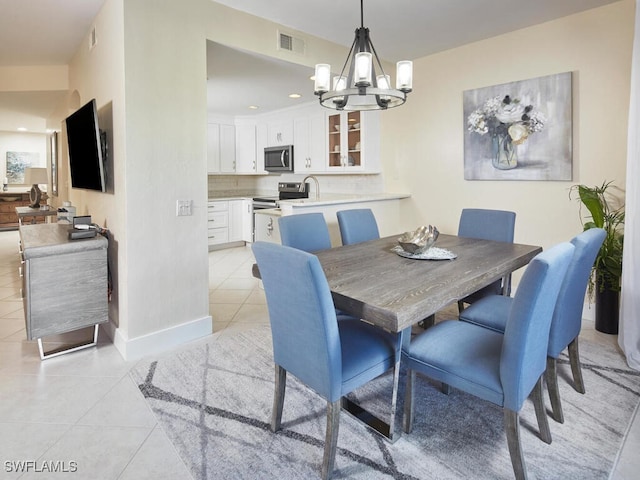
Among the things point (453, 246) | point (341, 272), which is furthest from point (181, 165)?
point (453, 246)

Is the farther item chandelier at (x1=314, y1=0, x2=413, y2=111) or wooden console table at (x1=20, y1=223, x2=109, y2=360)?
wooden console table at (x1=20, y1=223, x2=109, y2=360)

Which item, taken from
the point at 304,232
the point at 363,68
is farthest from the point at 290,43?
the point at 304,232

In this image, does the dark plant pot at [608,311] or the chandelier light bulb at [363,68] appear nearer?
the chandelier light bulb at [363,68]

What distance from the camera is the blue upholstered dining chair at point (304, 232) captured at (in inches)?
112

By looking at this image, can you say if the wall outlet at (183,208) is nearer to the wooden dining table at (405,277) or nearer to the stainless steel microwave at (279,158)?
the wooden dining table at (405,277)

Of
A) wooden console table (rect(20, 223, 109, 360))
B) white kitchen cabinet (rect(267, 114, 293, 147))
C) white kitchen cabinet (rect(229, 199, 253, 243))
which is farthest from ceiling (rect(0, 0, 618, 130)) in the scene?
white kitchen cabinet (rect(229, 199, 253, 243))

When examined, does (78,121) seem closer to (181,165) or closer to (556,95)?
(181,165)

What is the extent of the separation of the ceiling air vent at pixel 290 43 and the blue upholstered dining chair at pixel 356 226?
1503 mm

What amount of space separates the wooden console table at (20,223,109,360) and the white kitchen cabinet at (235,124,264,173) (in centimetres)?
429

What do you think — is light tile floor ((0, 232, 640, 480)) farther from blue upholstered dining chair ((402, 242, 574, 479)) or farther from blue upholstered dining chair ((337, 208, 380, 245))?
blue upholstered dining chair ((337, 208, 380, 245))

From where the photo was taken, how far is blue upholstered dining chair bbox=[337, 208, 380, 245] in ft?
10.6

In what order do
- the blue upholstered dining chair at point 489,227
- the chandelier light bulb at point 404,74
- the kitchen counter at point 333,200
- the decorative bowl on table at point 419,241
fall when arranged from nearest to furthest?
the chandelier light bulb at point 404,74, the decorative bowl on table at point 419,241, the blue upholstered dining chair at point 489,227, the kitchen counter at point 333,200

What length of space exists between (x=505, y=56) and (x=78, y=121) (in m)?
3.79

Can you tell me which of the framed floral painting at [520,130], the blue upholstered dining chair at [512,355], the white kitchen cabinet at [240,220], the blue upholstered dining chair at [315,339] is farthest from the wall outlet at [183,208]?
the white kitchen cabinet at [240,220]
